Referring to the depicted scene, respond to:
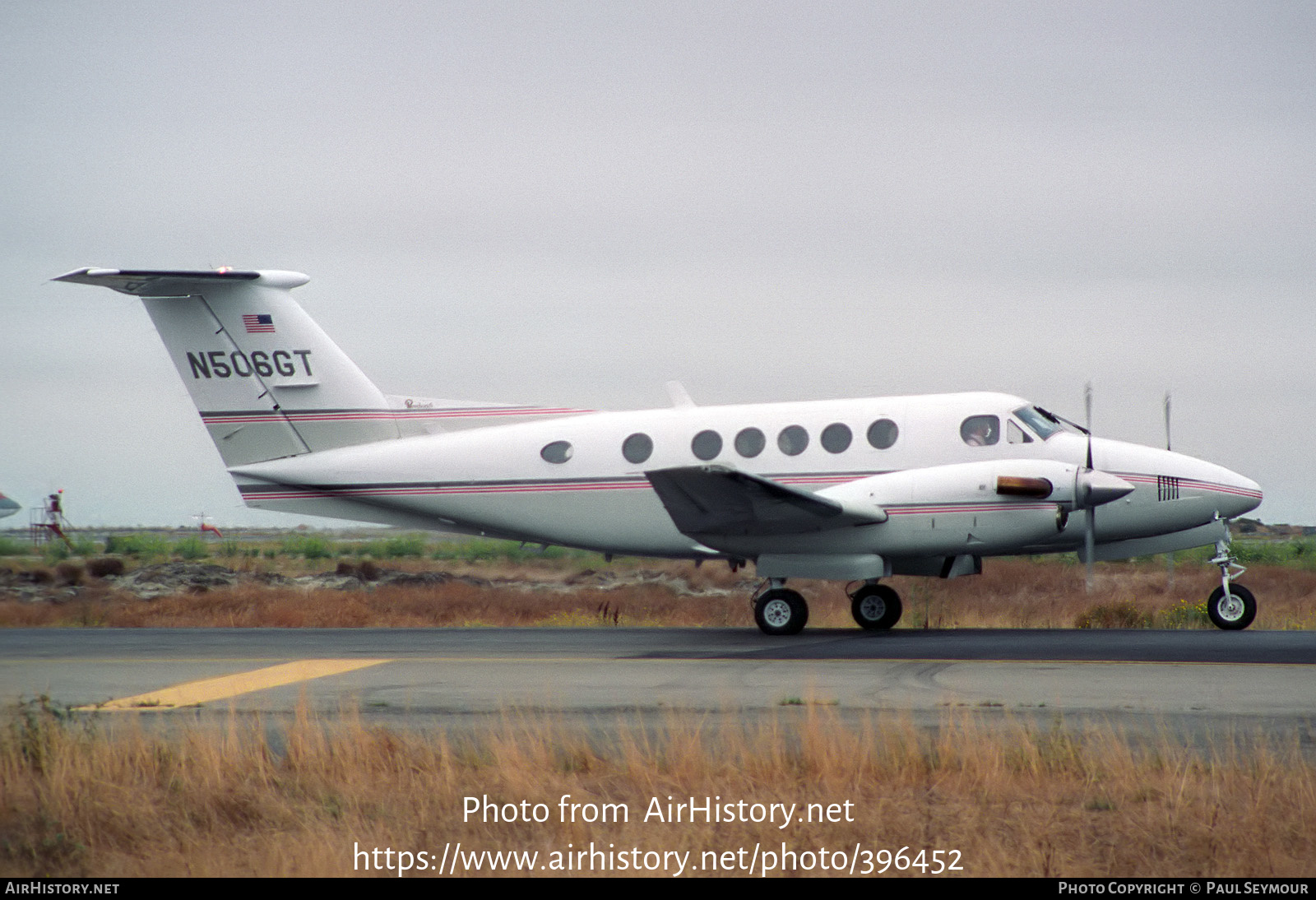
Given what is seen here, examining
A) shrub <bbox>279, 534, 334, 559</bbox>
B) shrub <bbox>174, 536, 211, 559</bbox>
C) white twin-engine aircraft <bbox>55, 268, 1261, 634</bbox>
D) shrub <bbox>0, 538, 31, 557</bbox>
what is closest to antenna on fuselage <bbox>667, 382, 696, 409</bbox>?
white twin-engine aircraft <bbox>55, 268, 1261, 634</bbox>

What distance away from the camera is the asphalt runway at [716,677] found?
9.78 m

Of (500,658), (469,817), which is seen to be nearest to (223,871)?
(469,817)

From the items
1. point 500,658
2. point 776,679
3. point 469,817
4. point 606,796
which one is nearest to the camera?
point 469,817

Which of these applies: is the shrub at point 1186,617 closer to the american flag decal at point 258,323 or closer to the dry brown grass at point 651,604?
the dry brown grass at point 651,604

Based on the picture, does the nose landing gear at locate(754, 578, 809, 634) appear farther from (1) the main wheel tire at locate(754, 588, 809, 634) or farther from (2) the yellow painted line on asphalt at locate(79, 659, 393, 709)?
(2) the yellow painted line on asphalt at locate(79, 659, 393, 709)

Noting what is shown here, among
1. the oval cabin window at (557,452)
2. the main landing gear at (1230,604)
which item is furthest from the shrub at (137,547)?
the main landing gear at (1230,604)

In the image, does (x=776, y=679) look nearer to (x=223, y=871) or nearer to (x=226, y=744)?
(x=226, y=744)

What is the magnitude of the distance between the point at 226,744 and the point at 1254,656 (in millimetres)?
10946

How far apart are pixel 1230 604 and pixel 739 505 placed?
7.25m

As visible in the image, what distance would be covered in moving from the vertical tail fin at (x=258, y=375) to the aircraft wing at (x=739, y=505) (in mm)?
6309

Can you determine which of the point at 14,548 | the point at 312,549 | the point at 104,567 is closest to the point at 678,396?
the point at 14,548

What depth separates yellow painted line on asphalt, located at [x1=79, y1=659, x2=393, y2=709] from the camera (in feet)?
35.4

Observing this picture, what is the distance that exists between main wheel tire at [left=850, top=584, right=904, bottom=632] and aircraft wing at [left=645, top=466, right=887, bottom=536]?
1.94m
